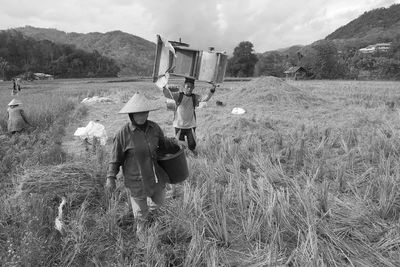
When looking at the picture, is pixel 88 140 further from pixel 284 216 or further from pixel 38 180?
pixel 284 216

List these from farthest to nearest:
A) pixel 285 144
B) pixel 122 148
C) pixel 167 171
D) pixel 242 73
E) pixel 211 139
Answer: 1. pixel 242 73
2. pixel 211 139
3. pixel 285 144
4. pixel 167 171
5. pixel 122 148

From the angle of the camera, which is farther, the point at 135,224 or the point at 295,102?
the point at 295,102

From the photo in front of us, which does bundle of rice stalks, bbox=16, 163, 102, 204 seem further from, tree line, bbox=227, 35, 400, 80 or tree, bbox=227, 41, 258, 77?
tree, bbox=227, 41, 258, 77

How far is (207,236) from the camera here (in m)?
2.35

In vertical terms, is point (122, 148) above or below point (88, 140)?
above

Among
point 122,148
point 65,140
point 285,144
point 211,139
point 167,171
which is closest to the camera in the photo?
point 122,148

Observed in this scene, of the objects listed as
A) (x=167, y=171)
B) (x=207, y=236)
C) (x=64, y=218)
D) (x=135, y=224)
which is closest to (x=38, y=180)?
(x=64, y=218)

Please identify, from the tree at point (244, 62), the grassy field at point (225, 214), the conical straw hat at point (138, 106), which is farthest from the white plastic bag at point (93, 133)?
the tree at point (244, 62)

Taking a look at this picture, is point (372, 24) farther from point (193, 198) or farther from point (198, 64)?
point (193, 198)

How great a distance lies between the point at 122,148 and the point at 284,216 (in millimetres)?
1425

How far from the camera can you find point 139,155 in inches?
90.3

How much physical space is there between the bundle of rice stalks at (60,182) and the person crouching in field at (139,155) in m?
0.77

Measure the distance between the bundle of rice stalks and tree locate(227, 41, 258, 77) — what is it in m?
58.7

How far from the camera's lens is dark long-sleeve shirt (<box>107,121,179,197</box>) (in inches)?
90.1
